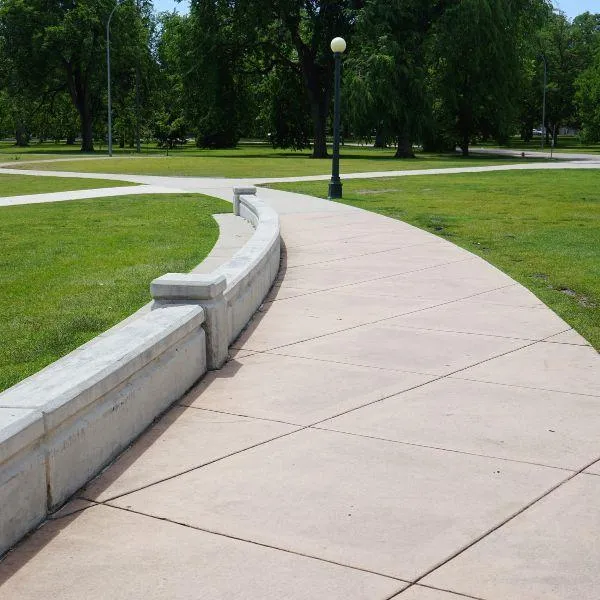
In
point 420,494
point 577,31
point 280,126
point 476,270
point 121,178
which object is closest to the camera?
point 420,494

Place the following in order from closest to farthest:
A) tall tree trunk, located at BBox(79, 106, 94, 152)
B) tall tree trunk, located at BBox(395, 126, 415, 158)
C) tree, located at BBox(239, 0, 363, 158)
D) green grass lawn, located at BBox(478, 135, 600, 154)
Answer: tall tree trunk, located at BBox(395, 126, 415, 158) → tree, located at BBox(239, 0, 363, 158) → green grass lawn, located at BBox(478, 135, 600, 154) → tall tree trunk, located at BBox(79, 106, 94, 152)

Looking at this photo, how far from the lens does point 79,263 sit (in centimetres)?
1121

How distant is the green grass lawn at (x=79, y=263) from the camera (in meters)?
7.35

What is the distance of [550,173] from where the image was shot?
33.9 metres

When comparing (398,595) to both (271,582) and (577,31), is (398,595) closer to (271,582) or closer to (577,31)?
(271,582)

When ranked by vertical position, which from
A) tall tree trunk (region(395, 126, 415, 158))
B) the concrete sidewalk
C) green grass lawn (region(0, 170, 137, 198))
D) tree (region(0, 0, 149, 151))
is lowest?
the concrete sidewalk

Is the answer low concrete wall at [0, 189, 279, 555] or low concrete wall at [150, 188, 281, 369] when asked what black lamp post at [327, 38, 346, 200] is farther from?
low concrete wall at [0, 189, 279, 555]

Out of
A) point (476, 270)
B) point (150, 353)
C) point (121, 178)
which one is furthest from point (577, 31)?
point (150, 353)

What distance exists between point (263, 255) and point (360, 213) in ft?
30.3

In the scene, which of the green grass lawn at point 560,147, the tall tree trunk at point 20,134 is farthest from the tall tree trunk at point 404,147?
the tall tree trunk at point 20,134

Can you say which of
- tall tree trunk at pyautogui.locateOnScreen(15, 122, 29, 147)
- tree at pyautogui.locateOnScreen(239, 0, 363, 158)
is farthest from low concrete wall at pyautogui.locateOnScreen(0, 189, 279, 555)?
tall tree trunk at pyautogui.locateOnScreen(15, 122, 29, 147)

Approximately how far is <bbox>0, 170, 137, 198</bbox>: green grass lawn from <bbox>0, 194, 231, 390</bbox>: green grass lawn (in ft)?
16.5

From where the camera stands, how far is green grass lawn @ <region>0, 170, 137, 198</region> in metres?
24.6

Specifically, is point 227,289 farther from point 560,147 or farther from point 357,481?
point 560,147
